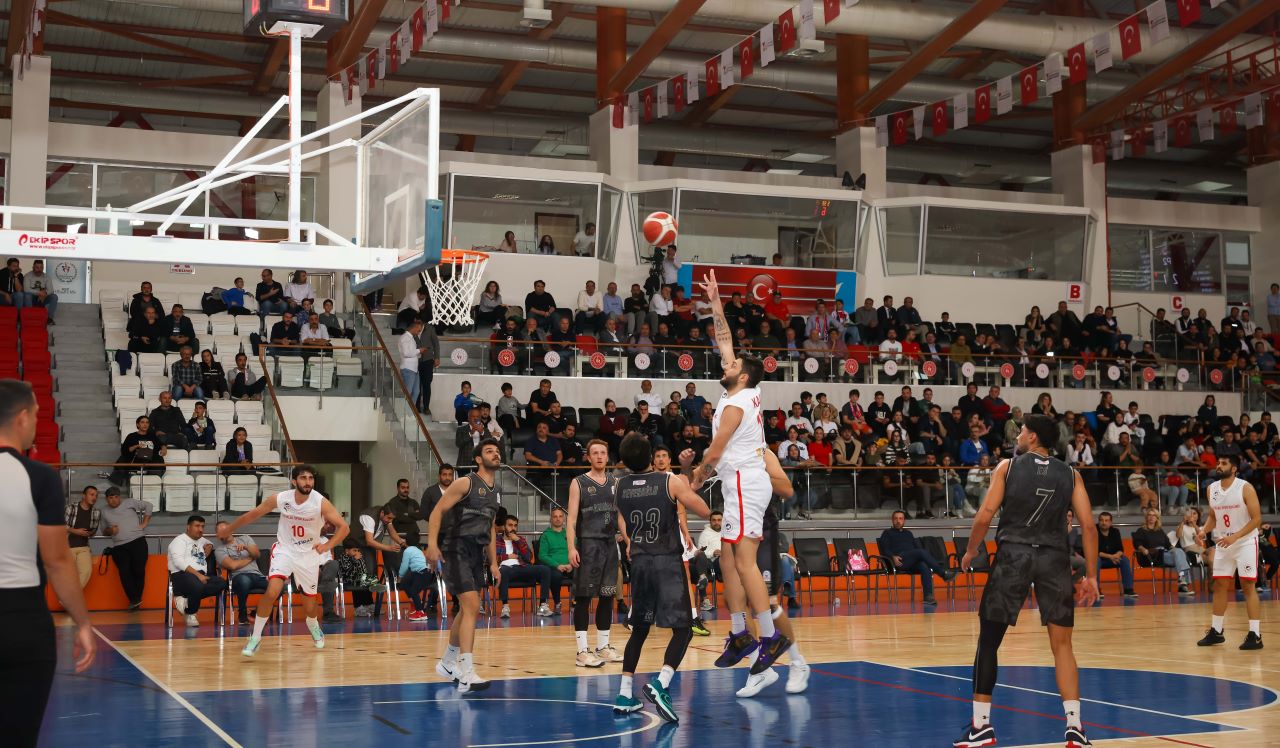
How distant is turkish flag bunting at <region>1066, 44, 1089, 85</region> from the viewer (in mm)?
24938

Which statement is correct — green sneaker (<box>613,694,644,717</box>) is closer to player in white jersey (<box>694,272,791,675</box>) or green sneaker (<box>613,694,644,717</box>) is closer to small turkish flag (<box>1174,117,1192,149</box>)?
player in white jersey (<box>694,272,791,675</box>)

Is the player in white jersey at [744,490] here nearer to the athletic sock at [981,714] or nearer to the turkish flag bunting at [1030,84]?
the athletic sock at [981,714]

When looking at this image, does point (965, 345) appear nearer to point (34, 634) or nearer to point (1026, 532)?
point (1026, 532)

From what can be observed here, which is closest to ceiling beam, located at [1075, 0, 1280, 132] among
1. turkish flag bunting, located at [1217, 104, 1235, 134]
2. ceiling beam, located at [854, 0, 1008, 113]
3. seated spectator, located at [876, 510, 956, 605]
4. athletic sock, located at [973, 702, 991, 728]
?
turkish flag bunting, located at [1217, 104, 1235, 134]

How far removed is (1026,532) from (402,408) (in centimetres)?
1521

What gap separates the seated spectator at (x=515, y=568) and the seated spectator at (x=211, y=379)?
6.05 meters

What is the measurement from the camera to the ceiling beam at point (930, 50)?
2639cm

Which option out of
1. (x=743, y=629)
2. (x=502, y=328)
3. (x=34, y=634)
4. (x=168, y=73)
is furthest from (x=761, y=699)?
(x=168, y=73)

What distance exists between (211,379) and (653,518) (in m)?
14.4

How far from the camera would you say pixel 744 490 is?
941 centimetres

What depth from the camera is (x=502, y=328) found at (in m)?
24.9

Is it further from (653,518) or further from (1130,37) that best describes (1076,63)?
(653,518)

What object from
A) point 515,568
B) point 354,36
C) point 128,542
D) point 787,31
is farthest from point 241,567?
point 787,31

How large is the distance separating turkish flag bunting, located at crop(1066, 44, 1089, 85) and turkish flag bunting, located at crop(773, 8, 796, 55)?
5469 mm
